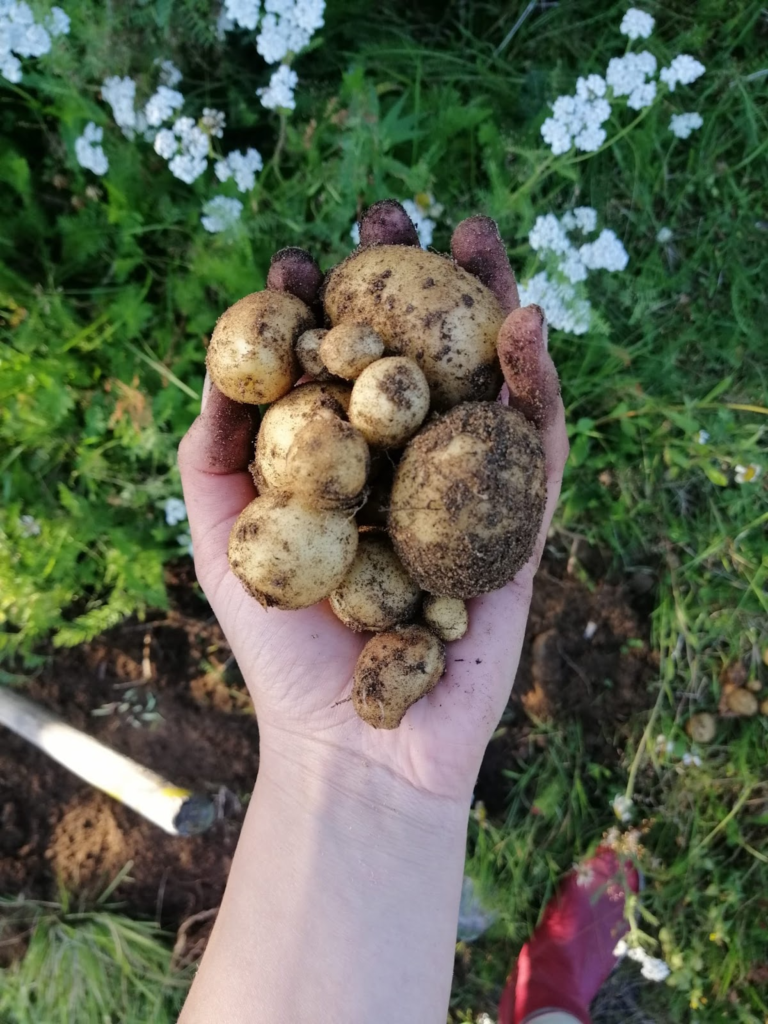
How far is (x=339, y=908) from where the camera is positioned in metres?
2.52

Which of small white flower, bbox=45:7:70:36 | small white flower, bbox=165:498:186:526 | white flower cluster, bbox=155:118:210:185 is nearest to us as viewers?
small white flower, bbox=45:7:70:36

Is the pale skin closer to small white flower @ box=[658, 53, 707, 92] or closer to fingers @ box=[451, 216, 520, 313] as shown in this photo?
fingers @ box=[451, 216, 520, 313]

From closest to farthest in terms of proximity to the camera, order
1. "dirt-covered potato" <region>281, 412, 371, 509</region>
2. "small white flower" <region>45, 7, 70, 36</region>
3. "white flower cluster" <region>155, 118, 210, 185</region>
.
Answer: "dirt-covered potato" <region>281, 412, 371, 509</region>
"small white flower" <region>45, 7, 70, 36</region>
"white flower cluster" <region>155, 118, 210, 185</region>

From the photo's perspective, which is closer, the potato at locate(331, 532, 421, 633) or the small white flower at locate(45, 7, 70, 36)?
the potato at locate(331, 532, 421, 633)

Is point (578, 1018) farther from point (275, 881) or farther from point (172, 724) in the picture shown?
point (172, 724)

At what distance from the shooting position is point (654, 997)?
3.72 metres

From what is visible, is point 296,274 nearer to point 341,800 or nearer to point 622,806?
point 341,800

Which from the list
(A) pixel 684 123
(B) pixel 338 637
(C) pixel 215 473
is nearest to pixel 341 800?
(B) pixel 338 637

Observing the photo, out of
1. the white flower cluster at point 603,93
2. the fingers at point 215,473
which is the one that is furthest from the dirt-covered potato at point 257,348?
the white flower cluster at point 603,93

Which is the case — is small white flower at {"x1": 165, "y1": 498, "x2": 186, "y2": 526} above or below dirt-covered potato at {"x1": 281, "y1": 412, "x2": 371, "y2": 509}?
below

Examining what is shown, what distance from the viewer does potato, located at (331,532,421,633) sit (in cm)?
224

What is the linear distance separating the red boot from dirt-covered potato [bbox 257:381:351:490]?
102 inches

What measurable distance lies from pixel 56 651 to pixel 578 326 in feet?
9.15

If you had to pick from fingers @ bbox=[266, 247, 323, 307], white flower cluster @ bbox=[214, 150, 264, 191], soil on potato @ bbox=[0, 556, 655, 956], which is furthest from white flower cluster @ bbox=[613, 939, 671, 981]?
white flower cluster @ bbox=[214, 150, 264, 191]
